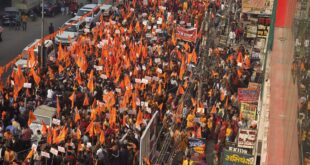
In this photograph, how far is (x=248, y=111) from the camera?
64.1ft

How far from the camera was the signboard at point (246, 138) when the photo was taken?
17.1 metres

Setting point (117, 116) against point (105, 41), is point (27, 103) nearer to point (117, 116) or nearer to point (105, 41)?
point (117, 116)

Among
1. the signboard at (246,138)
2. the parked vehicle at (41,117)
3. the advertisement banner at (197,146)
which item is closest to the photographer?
the signboard at (246,138)

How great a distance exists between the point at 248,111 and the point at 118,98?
4827mm

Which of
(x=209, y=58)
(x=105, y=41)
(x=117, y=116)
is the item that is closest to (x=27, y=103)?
(x=117, y=116)

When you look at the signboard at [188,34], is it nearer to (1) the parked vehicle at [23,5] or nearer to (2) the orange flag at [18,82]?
(2) the orange flag at [18,82]

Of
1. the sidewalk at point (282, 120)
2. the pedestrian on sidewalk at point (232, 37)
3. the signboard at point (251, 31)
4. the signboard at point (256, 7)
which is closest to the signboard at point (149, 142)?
the sidewalk at point (282, 120)

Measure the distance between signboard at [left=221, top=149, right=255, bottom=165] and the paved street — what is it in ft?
58.1

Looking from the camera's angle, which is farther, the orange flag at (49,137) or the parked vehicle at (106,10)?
the parked vehicle at (106,10)

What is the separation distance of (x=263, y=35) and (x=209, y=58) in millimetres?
3053

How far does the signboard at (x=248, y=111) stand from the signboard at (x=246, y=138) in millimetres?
2352

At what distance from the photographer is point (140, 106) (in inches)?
793

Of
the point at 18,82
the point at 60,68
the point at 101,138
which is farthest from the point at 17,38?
the point at 101,138

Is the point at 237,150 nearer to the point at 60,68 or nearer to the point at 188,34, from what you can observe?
the point at 60,68
